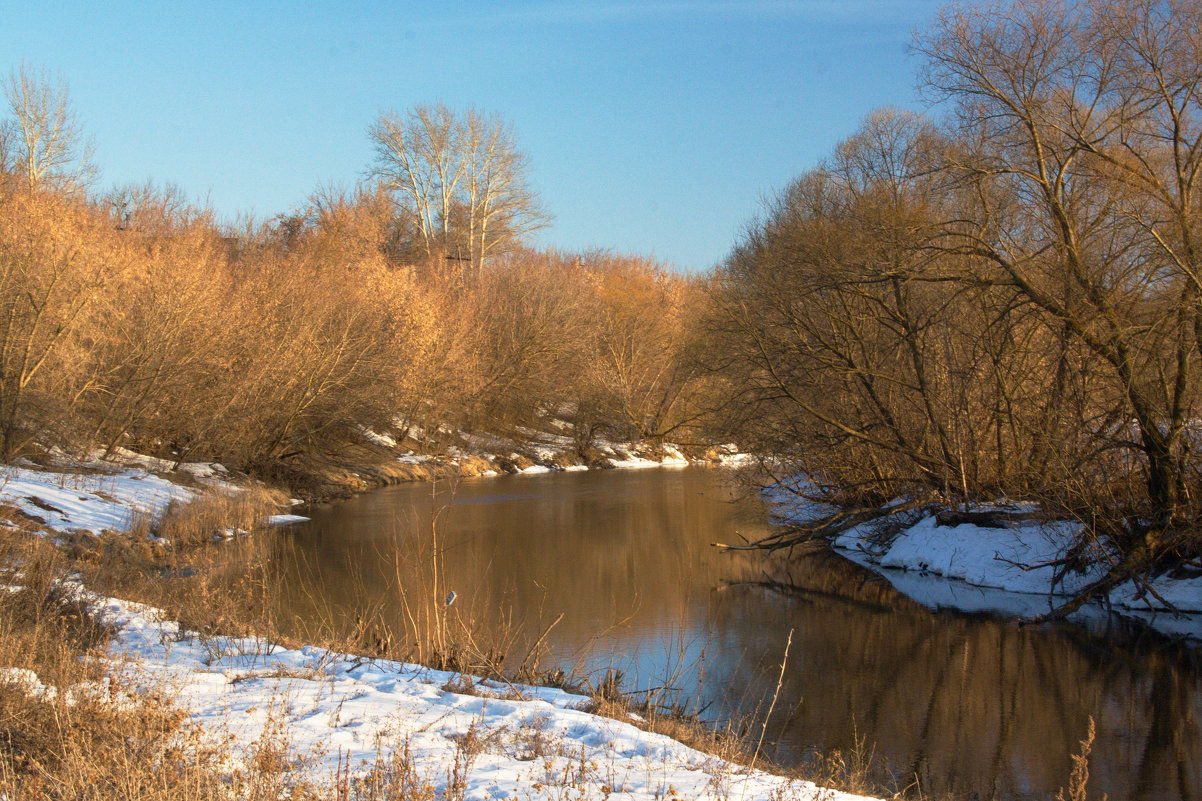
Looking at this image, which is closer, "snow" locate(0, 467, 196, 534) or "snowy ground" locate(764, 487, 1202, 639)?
"snowy ground" locate(764, 487, 1202, 639)

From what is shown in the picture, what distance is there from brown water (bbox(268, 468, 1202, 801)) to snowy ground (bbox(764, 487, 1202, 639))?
0.63 m

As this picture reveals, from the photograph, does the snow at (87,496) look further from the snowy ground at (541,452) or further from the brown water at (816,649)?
the snowy ground at (541,452)

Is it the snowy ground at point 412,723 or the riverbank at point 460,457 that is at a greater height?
the riverbank at point 460,457

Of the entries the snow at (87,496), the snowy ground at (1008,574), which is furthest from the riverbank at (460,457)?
the snowy ground at (1008,574)

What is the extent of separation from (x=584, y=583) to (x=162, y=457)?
1497 centimetres

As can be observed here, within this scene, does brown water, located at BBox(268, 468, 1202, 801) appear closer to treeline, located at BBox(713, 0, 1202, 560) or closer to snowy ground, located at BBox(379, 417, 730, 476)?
treeline, located at BBox(713, 0, 1202, 560)

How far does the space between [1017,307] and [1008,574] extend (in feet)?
13.4

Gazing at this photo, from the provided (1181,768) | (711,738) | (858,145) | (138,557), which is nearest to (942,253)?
(858,145)

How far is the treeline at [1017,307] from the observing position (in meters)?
12.0

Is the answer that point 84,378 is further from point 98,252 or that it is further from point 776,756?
point 776,756

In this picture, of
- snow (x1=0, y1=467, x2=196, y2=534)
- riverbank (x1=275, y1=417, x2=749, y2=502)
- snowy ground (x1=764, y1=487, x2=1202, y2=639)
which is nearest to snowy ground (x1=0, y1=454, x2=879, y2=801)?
snow (x1=0, y1=467, x2=196, y2=534)

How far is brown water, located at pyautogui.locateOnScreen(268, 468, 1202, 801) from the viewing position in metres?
7.99

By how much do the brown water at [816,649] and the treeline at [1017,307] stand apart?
228cm

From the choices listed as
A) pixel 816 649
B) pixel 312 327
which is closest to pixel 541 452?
pixel 312 327
